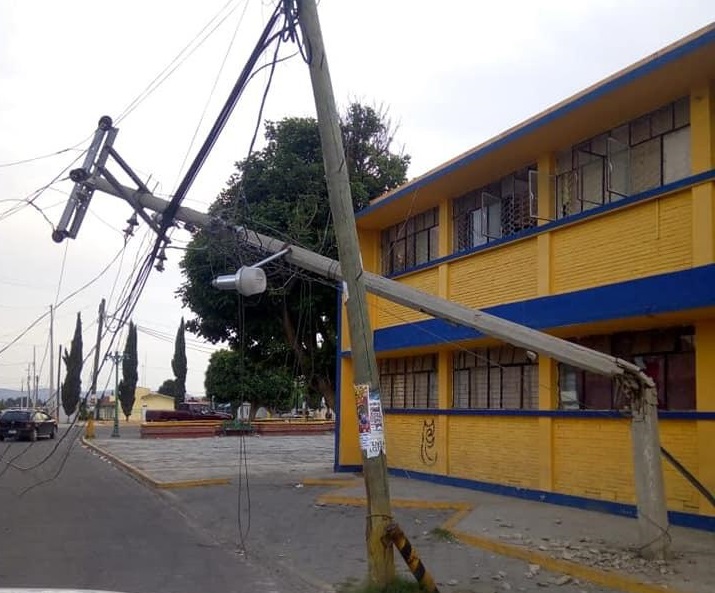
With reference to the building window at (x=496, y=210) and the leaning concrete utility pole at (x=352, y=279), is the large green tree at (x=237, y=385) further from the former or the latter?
the leaning concrete utility pole at (x=352, y=279)

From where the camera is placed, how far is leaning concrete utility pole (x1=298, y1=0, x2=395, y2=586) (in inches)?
323

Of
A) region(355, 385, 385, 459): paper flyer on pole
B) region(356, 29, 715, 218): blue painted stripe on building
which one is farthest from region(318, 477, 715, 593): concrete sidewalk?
region(356, 29, 715, 218): blue painted stripe on building

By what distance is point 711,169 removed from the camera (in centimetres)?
1098

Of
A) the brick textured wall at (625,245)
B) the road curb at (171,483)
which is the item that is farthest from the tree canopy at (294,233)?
the brick textured wall at (625,245)

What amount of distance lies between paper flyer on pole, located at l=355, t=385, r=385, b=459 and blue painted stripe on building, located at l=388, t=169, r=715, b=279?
5532 mm

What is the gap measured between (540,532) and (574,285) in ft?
13.2

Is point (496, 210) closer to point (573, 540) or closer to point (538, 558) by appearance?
point (573, 540)

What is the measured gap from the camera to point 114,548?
11164 mm

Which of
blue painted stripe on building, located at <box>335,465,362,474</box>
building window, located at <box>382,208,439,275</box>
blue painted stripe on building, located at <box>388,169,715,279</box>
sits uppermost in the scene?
building window, located at <box>382,208,439,275</box>

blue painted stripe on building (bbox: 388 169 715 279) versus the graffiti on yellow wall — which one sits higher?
blue painted stripe on building (bbox: 388 169 715 279)

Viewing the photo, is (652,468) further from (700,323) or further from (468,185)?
(468,185)

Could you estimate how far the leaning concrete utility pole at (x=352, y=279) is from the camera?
820cm

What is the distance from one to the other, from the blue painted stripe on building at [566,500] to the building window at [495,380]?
1.43 meters

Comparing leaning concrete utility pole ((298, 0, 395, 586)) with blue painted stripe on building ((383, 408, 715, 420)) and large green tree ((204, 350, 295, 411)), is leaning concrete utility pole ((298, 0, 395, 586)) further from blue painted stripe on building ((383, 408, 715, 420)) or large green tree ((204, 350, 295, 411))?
large green tree ((204, 350, 295, 411))
